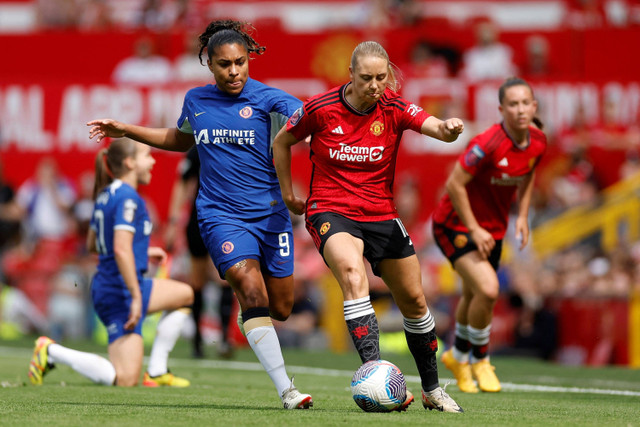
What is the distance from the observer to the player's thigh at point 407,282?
6438mm

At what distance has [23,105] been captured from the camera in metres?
18.3

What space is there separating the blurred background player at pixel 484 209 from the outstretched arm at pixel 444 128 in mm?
Answer: 2183

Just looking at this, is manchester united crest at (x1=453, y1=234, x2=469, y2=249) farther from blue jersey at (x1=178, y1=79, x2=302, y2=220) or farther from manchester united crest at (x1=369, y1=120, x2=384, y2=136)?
manchester united crest at (x1=369, y1=120, x2=384, y2=136)

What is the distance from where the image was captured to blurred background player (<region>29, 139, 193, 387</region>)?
27.8ft

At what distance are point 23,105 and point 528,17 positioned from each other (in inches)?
385

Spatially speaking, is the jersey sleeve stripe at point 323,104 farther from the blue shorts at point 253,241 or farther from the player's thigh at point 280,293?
the player's thigh at point 280,293

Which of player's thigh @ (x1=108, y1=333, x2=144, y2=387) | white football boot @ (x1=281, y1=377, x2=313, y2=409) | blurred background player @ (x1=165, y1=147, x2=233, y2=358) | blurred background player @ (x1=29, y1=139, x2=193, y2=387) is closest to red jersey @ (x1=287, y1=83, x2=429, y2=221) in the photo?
white football boot @ (x1=281, y1=377, x2=313, y2=409)

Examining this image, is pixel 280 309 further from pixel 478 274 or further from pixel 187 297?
pixel 478 274

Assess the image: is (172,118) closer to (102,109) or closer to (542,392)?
(102,109)

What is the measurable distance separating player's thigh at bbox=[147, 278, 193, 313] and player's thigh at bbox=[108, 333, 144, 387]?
31 centimetres

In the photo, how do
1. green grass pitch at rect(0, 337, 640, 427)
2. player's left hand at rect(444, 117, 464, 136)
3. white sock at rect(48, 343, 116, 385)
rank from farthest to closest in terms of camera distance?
white sock at rect(48, 343, 116, 385), player's left hand at rect(444, 117, 464, 136), green grass pitch at rect(0, 337, 640, 427)

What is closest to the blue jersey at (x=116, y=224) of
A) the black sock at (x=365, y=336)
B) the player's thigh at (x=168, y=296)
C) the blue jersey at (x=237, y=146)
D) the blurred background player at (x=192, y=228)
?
the player's thigh at (x=168, y=296)

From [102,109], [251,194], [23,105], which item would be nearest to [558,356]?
[251,194]

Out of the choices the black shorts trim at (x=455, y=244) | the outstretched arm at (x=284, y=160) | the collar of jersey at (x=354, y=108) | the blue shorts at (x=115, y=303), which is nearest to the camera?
the collar of jersey at (x=354, y=108)
